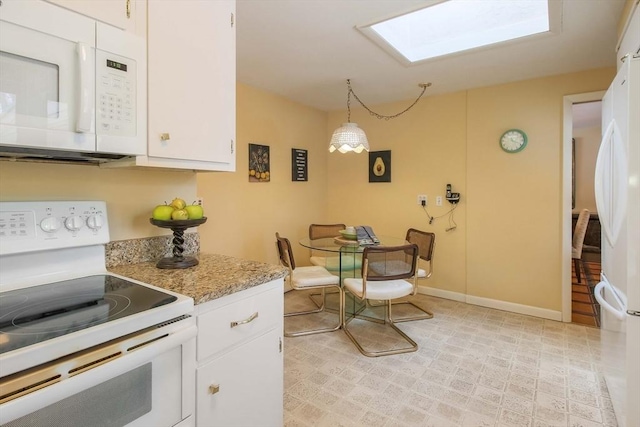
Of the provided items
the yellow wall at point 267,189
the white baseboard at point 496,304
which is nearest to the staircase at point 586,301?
the white baseboard at point 496,304

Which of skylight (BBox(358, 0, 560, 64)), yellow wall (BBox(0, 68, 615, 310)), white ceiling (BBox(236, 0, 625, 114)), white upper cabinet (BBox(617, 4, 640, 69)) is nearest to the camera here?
white upper cabinet (BBox(617, 4, 640, 69))

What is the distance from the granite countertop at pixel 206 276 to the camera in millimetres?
1117

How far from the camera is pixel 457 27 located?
2.46 metres

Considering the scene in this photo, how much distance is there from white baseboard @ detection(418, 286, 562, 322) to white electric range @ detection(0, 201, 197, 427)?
3.25m

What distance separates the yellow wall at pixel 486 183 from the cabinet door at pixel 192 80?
2.76 meters

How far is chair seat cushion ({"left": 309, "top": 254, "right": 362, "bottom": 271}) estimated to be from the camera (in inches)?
127

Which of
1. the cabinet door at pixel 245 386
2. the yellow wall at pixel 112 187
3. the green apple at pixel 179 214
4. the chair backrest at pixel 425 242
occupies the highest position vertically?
the yellow wall at pixel 112 187

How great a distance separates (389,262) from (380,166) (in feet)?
6.43

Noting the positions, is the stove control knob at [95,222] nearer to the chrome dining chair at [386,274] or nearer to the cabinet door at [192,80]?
the cabinet door at [192,80]

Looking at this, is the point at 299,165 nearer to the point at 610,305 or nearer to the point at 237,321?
the point at 237,321

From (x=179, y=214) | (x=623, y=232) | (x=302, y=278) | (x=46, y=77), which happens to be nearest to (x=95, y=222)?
(x=179, y=214)

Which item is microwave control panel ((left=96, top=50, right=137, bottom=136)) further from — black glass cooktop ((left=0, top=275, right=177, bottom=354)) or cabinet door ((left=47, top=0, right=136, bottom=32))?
black glass cooktop ((left=0, top=275, right=177, bottom=354))

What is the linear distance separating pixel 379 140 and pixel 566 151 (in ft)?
6.37

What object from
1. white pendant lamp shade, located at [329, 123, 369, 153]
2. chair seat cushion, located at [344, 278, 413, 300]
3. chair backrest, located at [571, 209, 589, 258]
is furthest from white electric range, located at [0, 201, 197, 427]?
chair backrest, located at [571, 209, 589, 258]
